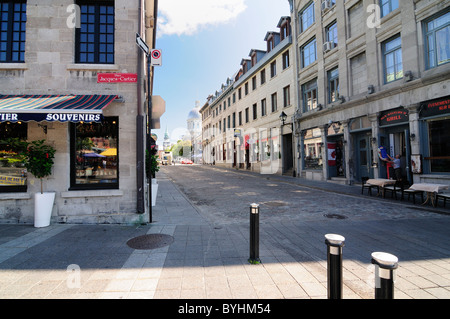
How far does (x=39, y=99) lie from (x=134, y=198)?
3449mm

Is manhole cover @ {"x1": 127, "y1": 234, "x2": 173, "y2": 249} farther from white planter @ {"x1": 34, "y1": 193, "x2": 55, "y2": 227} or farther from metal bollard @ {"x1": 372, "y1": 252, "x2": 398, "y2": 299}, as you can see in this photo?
metal bollard @ {"x1": 372, "y1": 252, "x2": 398, "y2": 299}

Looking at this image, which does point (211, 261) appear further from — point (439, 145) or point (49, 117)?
point (439, 145)

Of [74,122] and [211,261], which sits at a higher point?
[74,122]

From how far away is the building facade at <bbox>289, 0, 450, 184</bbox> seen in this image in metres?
10.2

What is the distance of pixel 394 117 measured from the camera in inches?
473

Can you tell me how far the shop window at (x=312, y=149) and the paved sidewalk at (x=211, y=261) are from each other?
11880 millimetres

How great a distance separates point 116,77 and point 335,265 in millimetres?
6717

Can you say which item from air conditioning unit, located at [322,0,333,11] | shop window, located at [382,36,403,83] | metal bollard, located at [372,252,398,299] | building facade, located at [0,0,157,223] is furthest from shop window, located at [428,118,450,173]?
building facade, located at [0,0,157,223]

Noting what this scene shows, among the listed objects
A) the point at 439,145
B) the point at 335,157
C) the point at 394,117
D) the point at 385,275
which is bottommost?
the point at 385,275

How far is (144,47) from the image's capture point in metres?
6.11

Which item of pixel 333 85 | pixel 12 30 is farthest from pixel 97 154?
pixel 333 85

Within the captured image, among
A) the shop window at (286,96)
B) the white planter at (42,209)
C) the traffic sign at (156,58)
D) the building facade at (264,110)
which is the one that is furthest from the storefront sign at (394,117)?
the white planter at (42,209)

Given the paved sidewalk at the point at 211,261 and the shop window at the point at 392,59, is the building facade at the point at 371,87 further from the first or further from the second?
the paved sidewalk at the point at 211,261

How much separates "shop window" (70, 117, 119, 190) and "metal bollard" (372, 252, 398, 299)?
6431 millimetres
